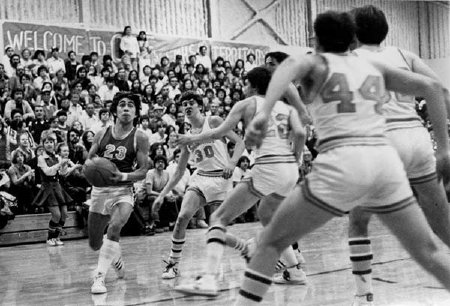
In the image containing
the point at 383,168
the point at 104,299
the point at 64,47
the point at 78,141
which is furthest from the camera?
the point at 64,47

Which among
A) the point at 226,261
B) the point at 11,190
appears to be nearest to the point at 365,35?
the point at 226,261

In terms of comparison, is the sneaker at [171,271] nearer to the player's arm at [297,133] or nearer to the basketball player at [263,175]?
the basketball player at [263,175]

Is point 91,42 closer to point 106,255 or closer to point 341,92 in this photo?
point 106,255

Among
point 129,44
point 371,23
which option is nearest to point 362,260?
point 371,23

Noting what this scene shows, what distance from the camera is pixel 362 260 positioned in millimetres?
4672

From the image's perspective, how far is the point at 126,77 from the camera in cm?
1664

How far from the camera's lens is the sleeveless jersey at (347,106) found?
11.4ft

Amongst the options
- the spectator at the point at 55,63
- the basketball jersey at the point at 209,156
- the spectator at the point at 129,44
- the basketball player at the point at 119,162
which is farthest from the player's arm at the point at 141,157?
the spectator at the point at 129,44

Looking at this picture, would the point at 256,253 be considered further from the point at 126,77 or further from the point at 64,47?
the point at 64,47

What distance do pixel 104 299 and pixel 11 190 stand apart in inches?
265

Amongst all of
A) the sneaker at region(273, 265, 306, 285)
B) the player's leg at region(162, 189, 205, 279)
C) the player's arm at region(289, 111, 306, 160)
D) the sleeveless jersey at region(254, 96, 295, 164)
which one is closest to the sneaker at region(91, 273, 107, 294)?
the player's leg at region(162, 189, 205, 279)

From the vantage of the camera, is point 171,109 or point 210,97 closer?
point 171,109

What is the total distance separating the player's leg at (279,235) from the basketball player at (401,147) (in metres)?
1.33

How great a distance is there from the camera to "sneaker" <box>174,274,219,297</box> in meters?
4.57
